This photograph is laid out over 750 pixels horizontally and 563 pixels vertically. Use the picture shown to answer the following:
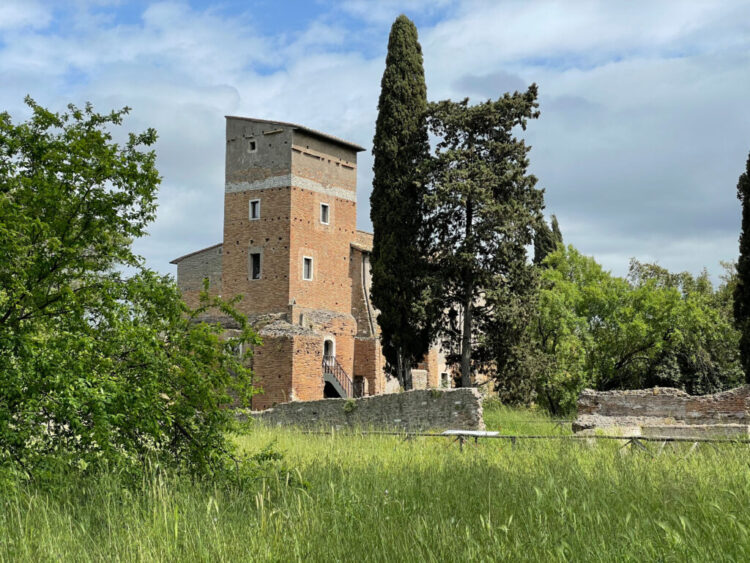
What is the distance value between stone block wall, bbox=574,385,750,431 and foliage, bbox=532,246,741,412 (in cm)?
467

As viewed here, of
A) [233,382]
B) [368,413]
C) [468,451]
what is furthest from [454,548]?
[368,413]

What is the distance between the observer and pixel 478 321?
27.5 meters

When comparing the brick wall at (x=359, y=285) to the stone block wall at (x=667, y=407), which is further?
the brick wall at (x=359, y=285)

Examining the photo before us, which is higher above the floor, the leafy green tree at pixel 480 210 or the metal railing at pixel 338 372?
the leafy green tree at pixel 480 210

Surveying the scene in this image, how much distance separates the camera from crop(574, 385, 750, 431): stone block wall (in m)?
20.9

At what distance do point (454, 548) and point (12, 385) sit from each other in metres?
4.11

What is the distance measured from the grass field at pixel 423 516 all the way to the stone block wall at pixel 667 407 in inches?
526

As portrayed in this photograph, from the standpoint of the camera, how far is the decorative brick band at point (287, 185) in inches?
1346

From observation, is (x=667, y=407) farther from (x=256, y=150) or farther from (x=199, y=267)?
(x=199, y=267)

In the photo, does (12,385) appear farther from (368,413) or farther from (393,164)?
(393,164)

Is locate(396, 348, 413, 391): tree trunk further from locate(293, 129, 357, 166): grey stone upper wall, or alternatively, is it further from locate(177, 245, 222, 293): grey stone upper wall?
locate(177, 245, 222, 293): grey stone upper wall

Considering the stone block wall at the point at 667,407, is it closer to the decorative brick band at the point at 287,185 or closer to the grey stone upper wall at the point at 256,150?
the decorative brick band at the point at 287,185

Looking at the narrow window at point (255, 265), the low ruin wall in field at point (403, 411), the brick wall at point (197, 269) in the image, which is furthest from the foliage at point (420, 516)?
the brick wall at point (197, 269)

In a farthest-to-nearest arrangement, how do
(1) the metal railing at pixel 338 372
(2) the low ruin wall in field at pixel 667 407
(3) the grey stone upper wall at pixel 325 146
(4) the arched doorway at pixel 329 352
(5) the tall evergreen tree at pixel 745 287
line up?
1. (3) the grey stone upper wall at pixel 325 146
2. (4) the arched doorway at pixel 329 352
3. (1) the metal railing at pixel 338 372
4. (5) the tall evergreen tree at pixel 745 287
5. (2) the low ruin wall in field at pixel 667 407
